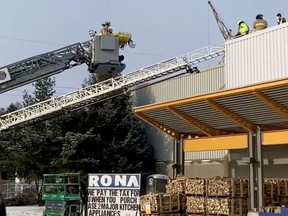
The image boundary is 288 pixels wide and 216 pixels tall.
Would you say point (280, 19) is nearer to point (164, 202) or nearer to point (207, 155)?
point (207, 155)

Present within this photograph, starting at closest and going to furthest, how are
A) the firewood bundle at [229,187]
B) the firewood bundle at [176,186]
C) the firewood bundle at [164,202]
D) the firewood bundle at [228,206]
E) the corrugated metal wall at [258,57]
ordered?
the firewood bundle at [228,206], the firewood bundle at [229,187], the firewood bundle at [164,202], the firewood bundle at [176,186], the corrugated metal wall at [258,57]

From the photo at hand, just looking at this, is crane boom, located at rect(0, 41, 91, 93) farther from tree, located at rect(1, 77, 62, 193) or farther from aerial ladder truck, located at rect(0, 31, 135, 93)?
tree, located at rect(1, 77, 62, 193)

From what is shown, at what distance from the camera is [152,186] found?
22516 millimetres

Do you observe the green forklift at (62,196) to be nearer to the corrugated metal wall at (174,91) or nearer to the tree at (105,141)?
the corrugated metal wall at (174,91)

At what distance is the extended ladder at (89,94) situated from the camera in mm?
32594

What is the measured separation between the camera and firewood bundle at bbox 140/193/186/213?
17.0 meters

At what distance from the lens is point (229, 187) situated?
54.0 feet

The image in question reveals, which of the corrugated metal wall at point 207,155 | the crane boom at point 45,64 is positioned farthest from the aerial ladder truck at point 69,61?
the corrugated metal wall at point 207,155

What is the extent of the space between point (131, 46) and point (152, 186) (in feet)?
42.5

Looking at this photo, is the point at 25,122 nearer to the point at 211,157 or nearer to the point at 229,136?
the point at 211,157

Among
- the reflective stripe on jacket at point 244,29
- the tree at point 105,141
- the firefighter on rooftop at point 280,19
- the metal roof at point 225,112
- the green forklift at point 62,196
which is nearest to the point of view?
the metal roof at point 225,112

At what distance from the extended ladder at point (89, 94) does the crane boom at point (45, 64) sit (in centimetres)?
207

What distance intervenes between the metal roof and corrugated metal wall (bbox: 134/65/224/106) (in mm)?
9617

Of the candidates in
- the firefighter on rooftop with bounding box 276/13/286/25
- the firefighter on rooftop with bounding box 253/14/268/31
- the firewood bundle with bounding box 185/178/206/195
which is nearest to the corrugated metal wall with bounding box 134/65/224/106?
the firefighter on rooftop with bounding box 253/14/268/31
